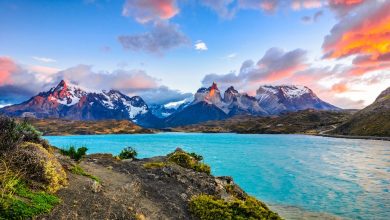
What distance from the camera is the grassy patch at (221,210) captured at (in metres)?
19.3

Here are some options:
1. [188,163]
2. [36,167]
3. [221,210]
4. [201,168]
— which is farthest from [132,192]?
[188,163]

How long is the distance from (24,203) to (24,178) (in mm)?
2699

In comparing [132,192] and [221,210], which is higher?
[132,192]

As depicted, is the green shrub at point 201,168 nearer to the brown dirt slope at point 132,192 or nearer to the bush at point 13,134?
the brown dirt slope at point 132,192

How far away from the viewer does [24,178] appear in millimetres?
16016

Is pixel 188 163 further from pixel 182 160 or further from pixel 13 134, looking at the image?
pixel 13 134

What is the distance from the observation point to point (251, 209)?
2041 cm

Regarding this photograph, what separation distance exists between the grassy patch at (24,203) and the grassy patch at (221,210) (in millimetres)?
8283

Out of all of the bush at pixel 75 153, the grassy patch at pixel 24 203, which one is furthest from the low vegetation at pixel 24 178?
the bush at pixel 75 153

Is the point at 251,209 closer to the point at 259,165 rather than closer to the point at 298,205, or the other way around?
the point at 298,205

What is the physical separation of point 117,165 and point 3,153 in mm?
11917

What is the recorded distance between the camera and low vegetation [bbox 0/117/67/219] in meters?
13.3

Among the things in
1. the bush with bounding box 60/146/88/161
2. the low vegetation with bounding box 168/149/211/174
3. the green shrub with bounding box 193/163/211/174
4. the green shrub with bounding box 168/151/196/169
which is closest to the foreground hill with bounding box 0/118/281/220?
the bush with bounding box 60/146/88/161

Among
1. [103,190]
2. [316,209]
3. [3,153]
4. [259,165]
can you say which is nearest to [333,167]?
[259,165]
